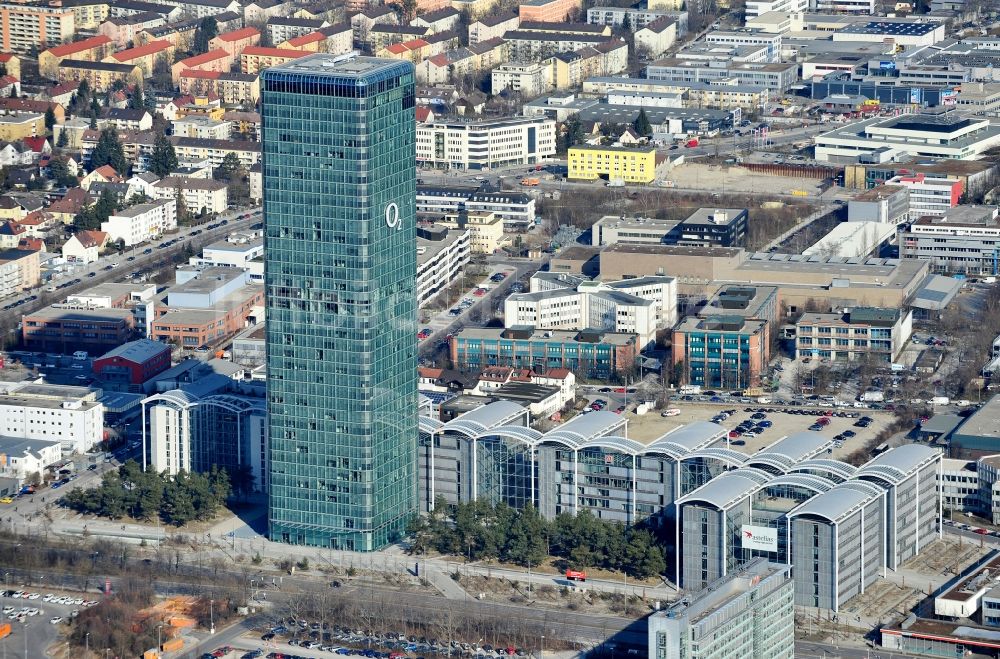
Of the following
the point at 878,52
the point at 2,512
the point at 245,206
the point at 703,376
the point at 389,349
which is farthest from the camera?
the point at 878,52

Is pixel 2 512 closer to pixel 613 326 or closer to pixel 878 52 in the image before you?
pixel 613 326

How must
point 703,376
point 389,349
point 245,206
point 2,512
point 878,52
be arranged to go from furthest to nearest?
point 878,52 < point 245,206 < point 703,376 < point 2,512 < point 389,349

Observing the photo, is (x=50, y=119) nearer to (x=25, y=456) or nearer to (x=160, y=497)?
(x=25, y=456)

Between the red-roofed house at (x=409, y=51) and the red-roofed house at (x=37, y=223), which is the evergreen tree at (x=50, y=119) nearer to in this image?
the red-roofed house at (x=37, y=223)

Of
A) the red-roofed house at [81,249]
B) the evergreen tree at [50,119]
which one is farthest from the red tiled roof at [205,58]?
the red-roofed house at [81,249]

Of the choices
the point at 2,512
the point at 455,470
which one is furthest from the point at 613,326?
the point at 2,512

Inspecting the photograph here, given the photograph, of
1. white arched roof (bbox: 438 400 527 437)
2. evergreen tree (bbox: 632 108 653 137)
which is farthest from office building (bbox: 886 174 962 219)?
white arched roof (bbox: 438 400 527 437)
